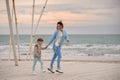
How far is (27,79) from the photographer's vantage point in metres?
4.73

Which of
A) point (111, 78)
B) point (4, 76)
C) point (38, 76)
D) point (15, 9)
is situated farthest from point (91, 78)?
point (15, 9)

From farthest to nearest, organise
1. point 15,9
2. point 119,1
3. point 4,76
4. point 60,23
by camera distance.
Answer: point 15,9, point 60,23, point 4,76, point 119,1

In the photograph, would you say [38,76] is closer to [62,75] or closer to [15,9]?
[62,75]

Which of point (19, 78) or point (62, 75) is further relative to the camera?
point (62, 75)

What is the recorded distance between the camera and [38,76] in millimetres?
5098

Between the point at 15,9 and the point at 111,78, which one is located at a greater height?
the point at 15,9

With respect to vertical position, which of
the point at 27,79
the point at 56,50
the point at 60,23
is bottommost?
the point at 27,79

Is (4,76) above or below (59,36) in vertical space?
below

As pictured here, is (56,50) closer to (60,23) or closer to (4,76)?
(60,23)

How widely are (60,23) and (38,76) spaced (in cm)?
94

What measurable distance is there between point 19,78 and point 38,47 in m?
0.84

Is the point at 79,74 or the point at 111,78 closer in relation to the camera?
the point at 111,78

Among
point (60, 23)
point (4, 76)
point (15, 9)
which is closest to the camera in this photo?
point (4, 76)

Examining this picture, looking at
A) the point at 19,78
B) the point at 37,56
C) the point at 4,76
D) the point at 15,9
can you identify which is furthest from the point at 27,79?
the point at 15,9
